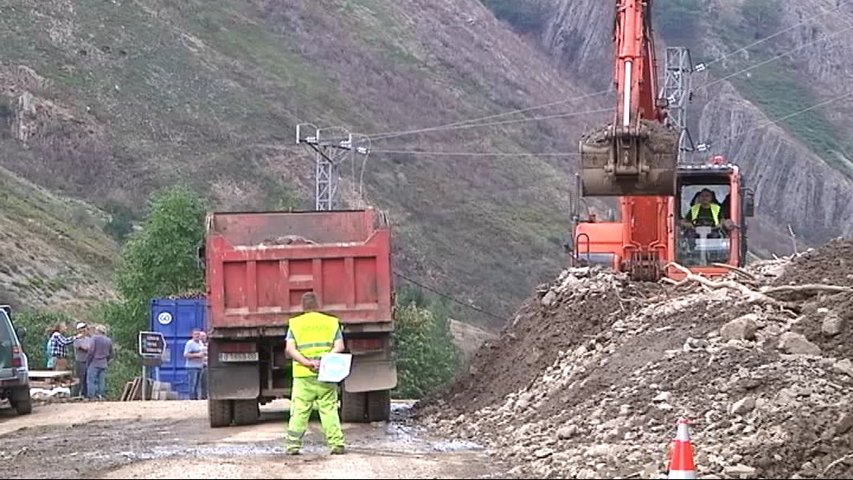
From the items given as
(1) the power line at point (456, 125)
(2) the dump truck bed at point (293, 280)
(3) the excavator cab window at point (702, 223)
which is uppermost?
(1) the power line at point (456, 125)

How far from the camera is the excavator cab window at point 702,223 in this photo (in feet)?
75.7

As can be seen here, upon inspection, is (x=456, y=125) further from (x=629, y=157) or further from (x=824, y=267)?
(x=629, y=157)

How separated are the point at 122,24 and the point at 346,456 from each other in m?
66.6

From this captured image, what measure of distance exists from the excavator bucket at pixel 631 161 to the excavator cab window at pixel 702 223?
5598 mm

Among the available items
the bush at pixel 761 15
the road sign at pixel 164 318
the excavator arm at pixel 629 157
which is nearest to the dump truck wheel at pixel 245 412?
the excavator arm at pixel 629 157

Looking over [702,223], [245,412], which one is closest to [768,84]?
[702,223]

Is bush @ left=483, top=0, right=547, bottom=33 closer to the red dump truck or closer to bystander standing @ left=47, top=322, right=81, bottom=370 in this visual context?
bystander standing @ left=47, top=322, right=81, bottom=370

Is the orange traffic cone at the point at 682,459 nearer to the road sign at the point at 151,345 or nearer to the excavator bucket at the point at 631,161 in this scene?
the excavator bucket at the point at 631,161

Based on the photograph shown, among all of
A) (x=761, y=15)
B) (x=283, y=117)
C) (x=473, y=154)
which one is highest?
(x=761, y=15)

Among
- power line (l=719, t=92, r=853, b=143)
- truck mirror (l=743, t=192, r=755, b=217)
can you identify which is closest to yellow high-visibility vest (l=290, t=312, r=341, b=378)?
truck mirror (l=743, t=192, r=755, b=217)

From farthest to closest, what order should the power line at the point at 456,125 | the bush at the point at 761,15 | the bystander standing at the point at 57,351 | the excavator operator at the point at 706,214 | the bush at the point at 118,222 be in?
1. the bush at the point at 761,15
2. the power line at the point at 456,125
3. the bush at the point at 118,222
4. the bystander standing at the point at 57,351
5. the excavator operator at the point at 706,214

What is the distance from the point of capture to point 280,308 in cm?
1708

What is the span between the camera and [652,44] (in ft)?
68.0

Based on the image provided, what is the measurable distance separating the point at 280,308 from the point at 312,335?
3.20 m
